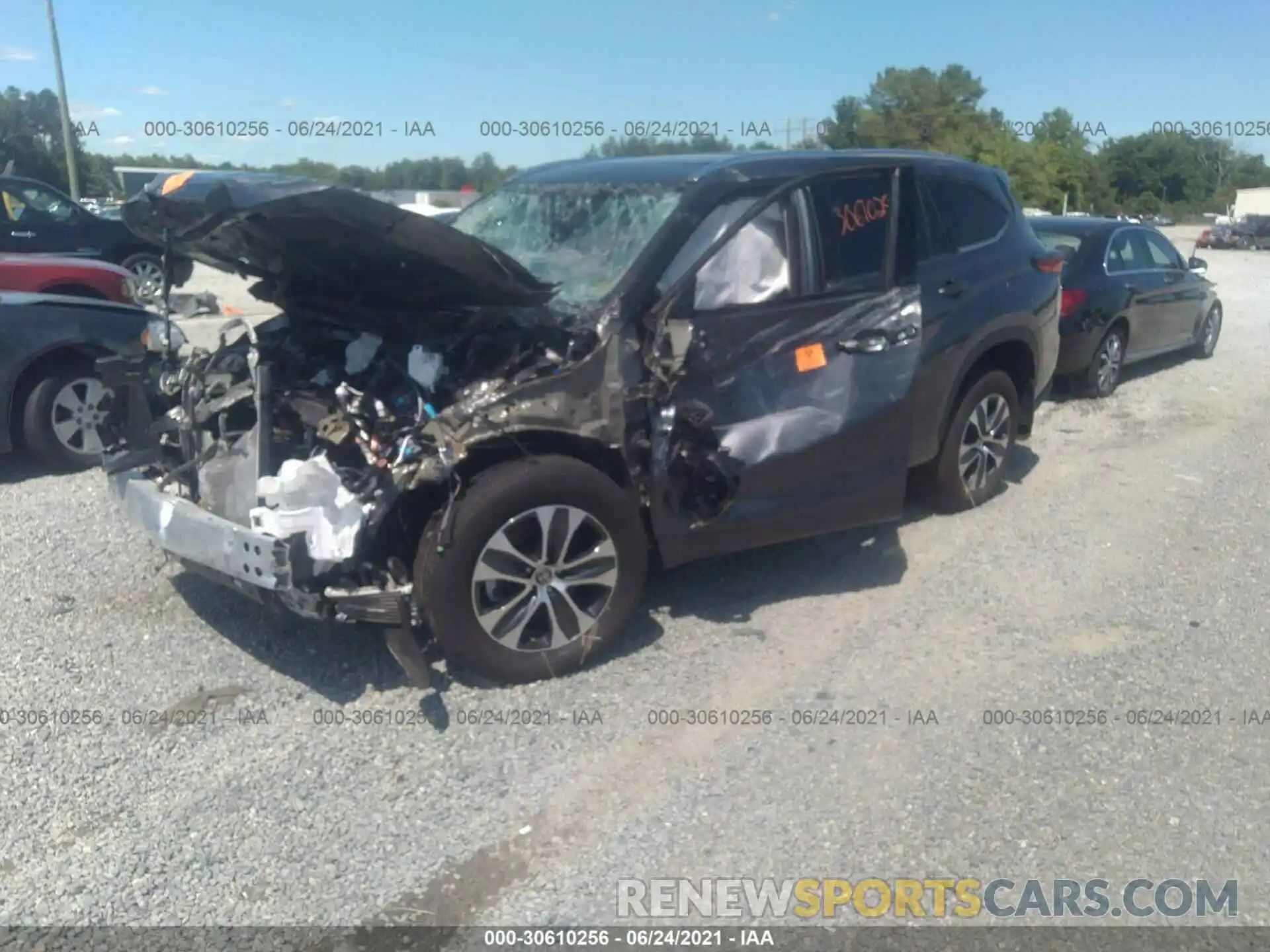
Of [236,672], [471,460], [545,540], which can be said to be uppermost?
[471,460]

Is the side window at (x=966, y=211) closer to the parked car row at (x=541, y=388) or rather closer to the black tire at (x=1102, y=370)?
the parked car row at (x=541, y=388)

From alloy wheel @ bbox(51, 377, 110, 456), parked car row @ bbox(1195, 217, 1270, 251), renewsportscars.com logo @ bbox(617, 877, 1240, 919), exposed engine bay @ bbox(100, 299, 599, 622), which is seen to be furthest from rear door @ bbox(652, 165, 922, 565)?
parked car row @ bbox(1195, 217, 1270, 251)

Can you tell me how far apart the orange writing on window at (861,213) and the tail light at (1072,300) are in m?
4.48

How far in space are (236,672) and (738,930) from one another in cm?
231

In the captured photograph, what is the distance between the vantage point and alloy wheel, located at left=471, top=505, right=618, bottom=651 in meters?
4.01

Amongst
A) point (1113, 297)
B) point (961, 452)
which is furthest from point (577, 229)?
point (1113, 297)

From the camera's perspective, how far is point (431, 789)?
356cm

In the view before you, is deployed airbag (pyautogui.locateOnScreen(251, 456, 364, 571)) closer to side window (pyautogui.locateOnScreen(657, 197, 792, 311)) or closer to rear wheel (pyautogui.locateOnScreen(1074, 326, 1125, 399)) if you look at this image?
side window (pyautogui.locateOnScreen(657, 197, 792, 311))

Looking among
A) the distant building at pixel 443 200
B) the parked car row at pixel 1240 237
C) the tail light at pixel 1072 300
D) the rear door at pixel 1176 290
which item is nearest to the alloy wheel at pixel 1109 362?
the tail light at pixel 1072 300

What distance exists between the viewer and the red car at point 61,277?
8.76m

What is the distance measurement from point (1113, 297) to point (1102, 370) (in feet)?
2.04

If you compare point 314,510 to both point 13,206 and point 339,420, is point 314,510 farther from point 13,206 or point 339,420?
point 13,206

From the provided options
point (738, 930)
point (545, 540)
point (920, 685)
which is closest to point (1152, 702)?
point (920, 685)

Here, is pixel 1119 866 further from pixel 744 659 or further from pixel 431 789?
pixel 431 789
